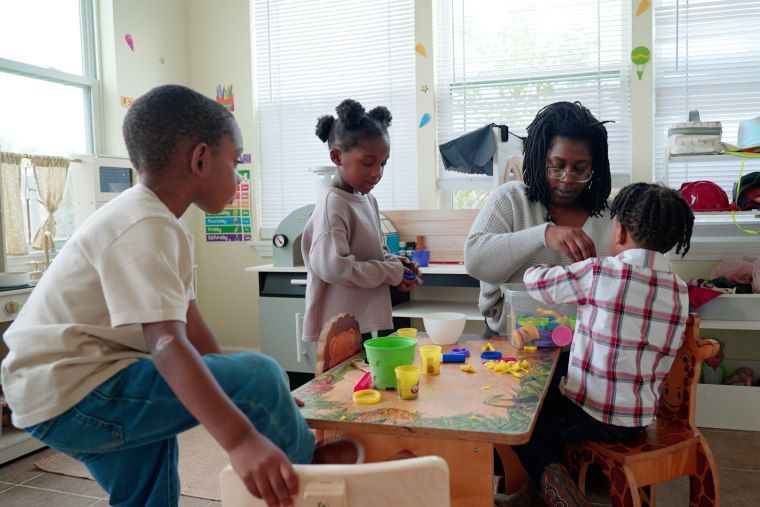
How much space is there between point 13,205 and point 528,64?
117 inches

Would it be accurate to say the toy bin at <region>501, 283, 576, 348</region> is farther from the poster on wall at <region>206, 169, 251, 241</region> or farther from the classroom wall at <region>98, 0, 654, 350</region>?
the poster on wall at <region>206, 169, 251, 241</region>

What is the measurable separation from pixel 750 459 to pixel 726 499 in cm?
46

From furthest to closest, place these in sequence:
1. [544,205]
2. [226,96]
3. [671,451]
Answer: [226,96], [544,205], [671,451]

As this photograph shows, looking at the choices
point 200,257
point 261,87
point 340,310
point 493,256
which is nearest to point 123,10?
point 261,87

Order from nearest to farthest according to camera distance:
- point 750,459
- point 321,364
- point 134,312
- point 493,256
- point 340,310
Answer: point 134,312 < point 321,364 < point 493,256 < point 340,310 < point 750,459

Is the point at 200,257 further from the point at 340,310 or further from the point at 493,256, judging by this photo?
the point at 493,256

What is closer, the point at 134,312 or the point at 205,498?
the point at 134,312

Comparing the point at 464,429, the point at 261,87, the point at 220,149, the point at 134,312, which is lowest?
the point at 464,429

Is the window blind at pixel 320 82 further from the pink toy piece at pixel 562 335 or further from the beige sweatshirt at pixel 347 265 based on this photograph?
the pink toy piece at pixel 562 335

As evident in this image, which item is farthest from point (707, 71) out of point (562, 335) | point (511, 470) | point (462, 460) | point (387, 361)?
point (462, 460)

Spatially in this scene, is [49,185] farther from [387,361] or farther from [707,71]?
[707,71]

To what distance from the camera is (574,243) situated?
61.7 inches

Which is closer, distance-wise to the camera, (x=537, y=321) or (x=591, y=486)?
(x=537, y=321)

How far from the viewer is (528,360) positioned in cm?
148
